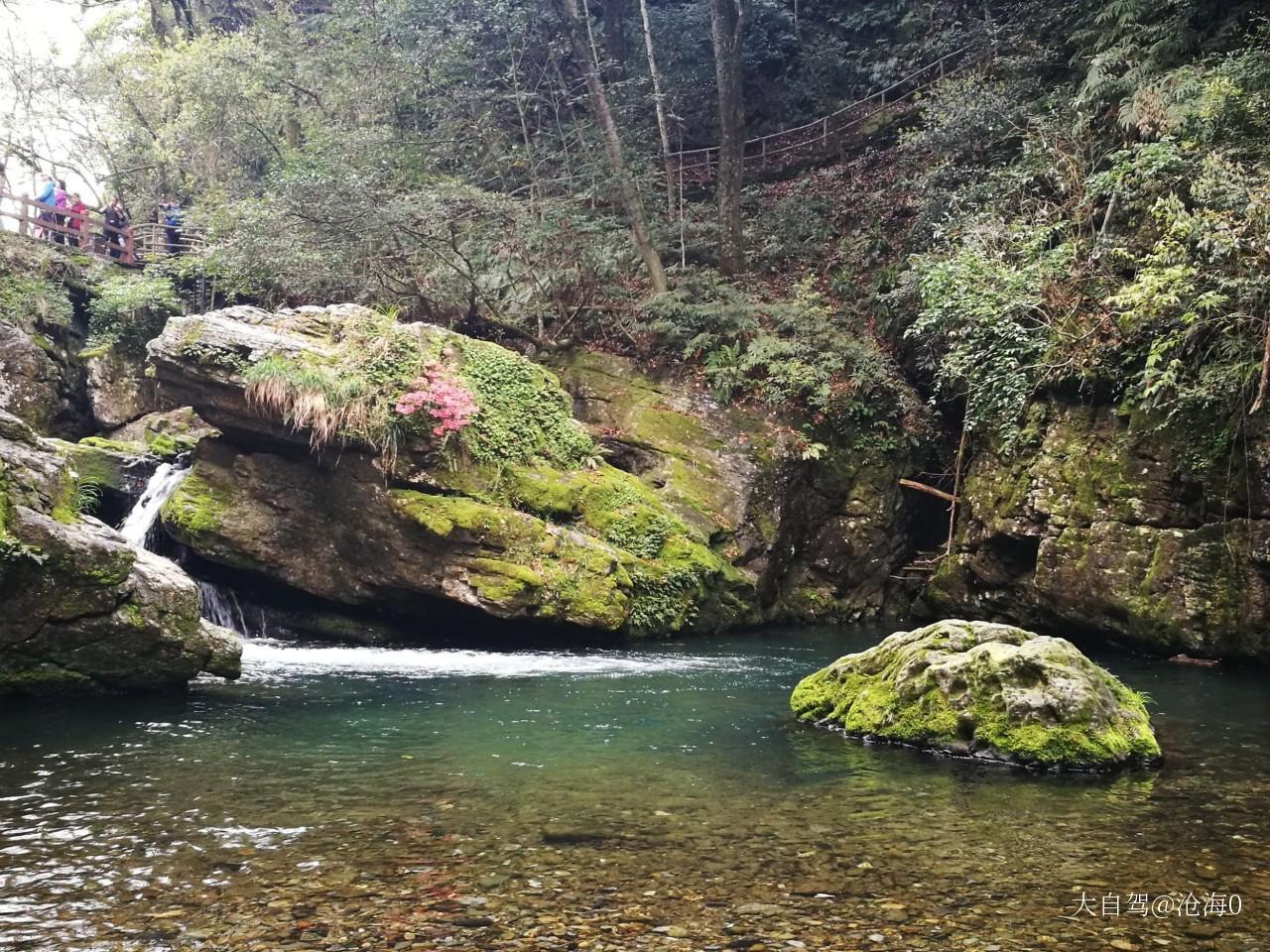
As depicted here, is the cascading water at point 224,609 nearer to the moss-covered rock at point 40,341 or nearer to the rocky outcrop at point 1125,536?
the moss-covered rock at point 40,341

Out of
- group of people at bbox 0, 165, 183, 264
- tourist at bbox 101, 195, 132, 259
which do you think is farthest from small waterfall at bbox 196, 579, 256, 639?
tourist at bbox 101, 195, 132, 259

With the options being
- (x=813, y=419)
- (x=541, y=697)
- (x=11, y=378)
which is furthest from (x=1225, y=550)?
(x=11, y=378)

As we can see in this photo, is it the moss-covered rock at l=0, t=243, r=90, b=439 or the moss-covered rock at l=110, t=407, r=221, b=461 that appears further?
the moss-covered rock at l=0, t=243, r=90, b=439

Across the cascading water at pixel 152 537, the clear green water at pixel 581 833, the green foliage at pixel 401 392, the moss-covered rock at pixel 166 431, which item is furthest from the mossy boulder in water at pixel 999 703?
the moss-covered rock at pixel 166 431

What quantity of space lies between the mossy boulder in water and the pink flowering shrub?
7713 mm

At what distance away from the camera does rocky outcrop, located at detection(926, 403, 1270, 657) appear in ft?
38.2

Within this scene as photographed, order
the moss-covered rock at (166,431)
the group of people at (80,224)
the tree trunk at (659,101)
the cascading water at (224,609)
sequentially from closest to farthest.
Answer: the cascading water at (224,609), the moss-covered rock at (166,431), the tree trunk at (659,101), the group of people at (80,224)

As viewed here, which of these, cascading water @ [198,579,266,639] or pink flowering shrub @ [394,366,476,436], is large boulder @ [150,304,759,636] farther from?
cascading water @ [198,579,266,639]

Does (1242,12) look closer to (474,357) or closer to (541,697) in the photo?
(474,357)

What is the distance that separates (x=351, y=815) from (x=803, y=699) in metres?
4.65

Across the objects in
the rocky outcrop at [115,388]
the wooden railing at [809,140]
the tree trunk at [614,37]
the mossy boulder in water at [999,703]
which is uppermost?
the tree trunk at [614,37]

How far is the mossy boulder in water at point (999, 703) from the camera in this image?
23.3ft

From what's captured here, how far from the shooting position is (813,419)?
58.6 feet

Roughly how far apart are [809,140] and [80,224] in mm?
19857
